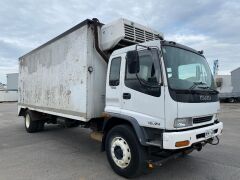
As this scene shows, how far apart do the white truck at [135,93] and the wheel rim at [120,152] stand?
19mm

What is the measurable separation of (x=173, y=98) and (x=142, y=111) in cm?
68

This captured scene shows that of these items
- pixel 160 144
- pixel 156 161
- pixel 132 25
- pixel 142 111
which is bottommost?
pixel 156 161

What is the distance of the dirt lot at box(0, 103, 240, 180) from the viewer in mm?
4718

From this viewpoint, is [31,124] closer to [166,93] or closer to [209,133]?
[166,93]

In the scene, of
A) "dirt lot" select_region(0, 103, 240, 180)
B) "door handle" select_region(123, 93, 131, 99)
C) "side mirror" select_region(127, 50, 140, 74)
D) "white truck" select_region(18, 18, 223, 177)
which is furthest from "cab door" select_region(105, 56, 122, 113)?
"dirt lot" select_region(0, 103, 240, 180)

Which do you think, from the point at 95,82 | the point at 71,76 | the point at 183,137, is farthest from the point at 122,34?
the point at 183,137

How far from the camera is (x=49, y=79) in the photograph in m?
7.31

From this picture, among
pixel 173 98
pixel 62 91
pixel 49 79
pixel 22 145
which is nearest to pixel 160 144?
pixel 173 98

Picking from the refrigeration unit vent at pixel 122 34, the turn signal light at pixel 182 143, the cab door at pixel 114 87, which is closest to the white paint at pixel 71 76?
the refrigeration unit vent at pixel 122 34

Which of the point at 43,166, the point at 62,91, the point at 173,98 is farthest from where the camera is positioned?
the point at 62,91

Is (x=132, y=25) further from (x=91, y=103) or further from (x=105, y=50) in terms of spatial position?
(x=91, y=103)

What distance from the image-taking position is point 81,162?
18.2 ft

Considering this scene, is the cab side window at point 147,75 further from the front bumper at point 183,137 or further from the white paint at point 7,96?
the white paint at point 7,96

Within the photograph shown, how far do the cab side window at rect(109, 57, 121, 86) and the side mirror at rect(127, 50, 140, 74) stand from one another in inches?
19.5
